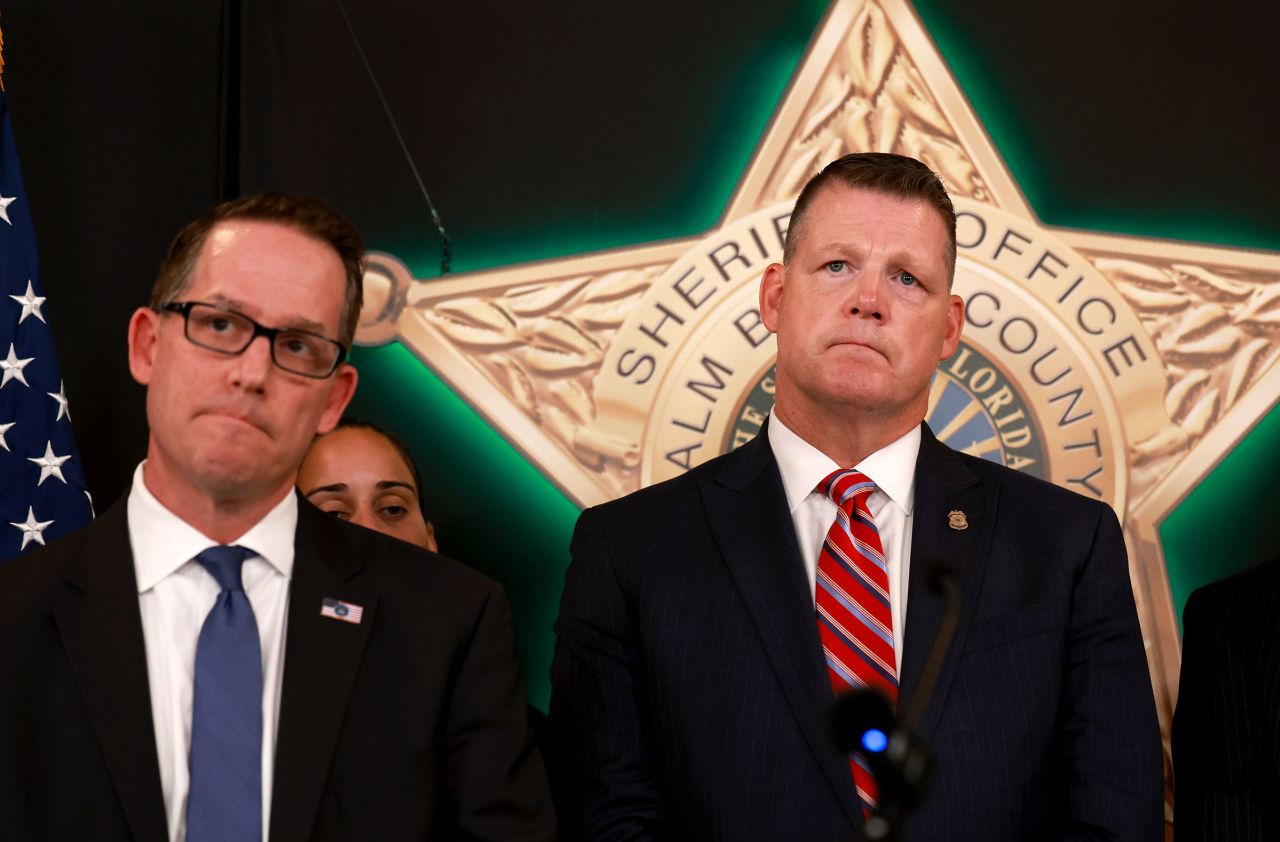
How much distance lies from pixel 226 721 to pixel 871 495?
1.03 metres

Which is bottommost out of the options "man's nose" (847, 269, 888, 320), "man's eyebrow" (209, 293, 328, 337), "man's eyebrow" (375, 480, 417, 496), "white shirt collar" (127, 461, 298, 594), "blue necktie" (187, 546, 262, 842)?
"blue necktie" (187, 546, 262, 842)

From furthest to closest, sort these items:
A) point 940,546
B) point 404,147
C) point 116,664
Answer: point 404,147 → point 940,546 → point 116,664

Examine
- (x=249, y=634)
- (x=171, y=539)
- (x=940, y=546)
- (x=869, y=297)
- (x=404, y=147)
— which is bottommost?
(x=249, y=634)

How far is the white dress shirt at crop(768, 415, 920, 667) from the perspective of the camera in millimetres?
2236

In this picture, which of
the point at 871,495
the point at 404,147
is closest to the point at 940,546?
the point at 871,495

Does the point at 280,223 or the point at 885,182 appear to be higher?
the point at 885,182

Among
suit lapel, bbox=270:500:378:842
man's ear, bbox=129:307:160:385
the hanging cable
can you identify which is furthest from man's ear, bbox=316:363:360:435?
the hanging cable

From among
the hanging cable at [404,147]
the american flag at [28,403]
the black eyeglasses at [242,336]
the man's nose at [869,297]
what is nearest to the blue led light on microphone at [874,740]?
the black eyeglasses at [242,336]

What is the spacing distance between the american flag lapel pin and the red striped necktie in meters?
0.68

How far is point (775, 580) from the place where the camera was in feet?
7.16

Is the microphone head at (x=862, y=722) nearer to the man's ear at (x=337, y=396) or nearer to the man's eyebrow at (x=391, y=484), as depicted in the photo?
the man's ear at (x=337, y=396)

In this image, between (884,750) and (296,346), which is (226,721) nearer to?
(296,346)

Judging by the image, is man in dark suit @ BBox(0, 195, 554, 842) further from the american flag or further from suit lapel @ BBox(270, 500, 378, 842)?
the american flag

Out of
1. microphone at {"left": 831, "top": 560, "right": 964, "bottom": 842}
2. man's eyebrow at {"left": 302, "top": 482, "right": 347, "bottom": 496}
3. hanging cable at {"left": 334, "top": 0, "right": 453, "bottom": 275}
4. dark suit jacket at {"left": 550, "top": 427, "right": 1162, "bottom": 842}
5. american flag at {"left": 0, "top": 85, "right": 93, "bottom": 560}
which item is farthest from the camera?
hanging cable at {"left": 334, "top": 0, "right": 453, "bottom": 275}
